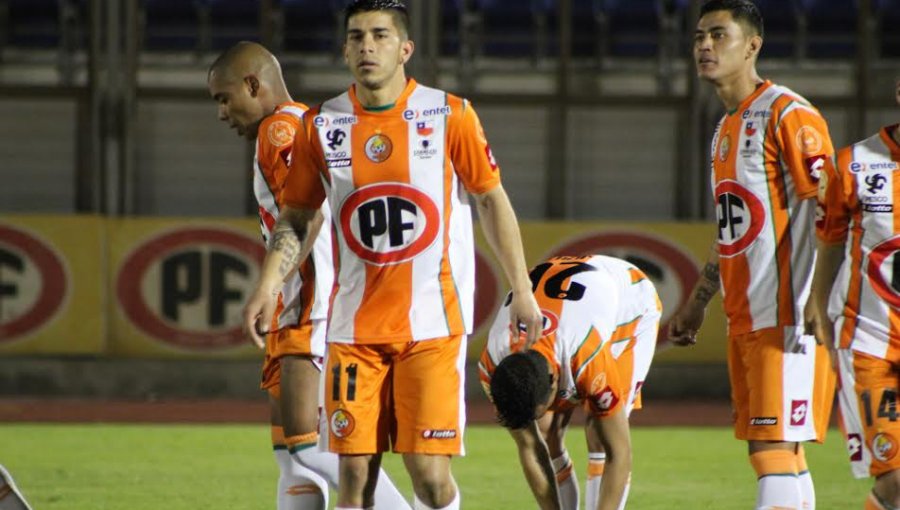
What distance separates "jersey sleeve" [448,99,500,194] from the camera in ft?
16.5

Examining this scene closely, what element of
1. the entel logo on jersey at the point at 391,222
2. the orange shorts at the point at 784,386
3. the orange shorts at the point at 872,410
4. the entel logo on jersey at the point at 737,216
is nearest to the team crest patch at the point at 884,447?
the orange shorts at the point at 872,410

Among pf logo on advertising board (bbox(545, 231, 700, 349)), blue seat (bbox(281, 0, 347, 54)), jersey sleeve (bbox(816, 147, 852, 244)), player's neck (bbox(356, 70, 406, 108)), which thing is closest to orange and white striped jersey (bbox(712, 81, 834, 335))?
jersey sleeve (bbox(816, 147, 852, 244))

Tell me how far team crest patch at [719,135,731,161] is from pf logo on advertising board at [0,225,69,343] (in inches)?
384

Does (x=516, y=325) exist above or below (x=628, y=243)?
above

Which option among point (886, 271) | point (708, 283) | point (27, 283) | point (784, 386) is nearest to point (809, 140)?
point (886, 271)

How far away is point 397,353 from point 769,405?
56.7 inches

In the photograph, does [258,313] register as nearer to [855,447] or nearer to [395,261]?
[395,261]

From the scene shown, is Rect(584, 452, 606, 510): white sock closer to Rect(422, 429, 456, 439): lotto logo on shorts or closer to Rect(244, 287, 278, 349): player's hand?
Rect(422, 429, 456, 439): lotto logo on shorts

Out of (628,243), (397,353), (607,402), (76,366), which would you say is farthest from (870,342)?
(76,366)

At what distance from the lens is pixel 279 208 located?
5805 millimetres

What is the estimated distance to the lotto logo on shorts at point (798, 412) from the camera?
17.9ft

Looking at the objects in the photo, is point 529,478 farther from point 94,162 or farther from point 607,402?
point 94,162

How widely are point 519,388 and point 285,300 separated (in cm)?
116

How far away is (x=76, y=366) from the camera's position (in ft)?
47.1
